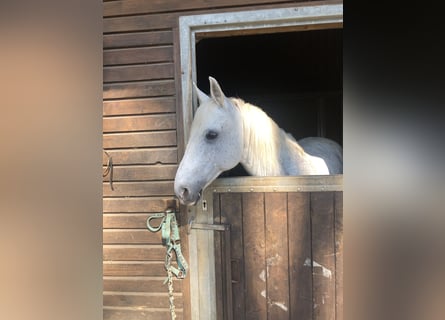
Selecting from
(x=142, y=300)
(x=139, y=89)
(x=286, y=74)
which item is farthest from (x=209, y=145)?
(x=286, y=74)

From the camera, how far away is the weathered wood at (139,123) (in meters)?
0.71

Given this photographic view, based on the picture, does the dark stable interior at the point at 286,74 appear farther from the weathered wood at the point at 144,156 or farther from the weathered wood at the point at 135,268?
the weathered wood at the point at 135,268

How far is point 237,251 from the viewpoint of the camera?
0.74 meters

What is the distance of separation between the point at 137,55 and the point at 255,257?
610mm

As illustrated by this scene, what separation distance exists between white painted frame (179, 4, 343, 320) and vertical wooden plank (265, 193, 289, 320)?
0.49ft

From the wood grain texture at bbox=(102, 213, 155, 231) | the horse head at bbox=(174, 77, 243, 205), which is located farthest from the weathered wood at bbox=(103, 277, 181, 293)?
the horse head at bbox=(174, 77, 243, 205)

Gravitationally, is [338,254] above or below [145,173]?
below

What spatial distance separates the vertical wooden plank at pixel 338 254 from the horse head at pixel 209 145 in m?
0.28

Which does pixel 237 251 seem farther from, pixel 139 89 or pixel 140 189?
pixel 139 89

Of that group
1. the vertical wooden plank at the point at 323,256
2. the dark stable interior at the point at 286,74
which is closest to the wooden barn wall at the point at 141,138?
the dark stable interior at the point at 286,74
